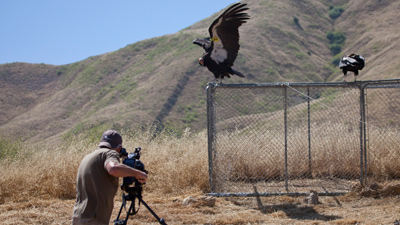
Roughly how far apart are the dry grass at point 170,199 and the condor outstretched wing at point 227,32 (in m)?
2.17

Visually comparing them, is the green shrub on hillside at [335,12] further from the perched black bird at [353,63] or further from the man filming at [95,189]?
the man filming at [95,189]

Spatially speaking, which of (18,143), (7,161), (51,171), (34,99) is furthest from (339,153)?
(34,99)

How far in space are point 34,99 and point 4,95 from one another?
3.49 meters

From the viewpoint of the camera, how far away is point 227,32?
668 cm

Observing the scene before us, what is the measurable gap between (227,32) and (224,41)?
0.16 meters

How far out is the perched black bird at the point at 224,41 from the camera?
6.58 metres

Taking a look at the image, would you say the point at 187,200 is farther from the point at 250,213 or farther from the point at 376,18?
the point at 376,18

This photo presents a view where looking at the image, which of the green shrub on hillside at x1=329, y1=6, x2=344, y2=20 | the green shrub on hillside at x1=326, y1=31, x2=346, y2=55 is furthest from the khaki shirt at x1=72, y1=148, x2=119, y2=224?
the green shrub on hillside at x1=329, y1=6, x2=344, y2=20

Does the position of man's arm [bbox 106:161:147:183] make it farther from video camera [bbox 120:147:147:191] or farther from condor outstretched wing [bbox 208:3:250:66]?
condor outstretched wing [bbox 208:3:250:66]

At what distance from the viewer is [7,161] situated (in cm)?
788

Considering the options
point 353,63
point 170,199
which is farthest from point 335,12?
point 170,199

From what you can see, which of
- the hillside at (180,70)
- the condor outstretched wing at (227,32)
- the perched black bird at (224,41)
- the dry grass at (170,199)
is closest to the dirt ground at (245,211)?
the dry grass at (170,199)

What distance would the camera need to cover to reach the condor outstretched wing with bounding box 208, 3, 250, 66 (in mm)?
6566

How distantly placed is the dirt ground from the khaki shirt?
212 cm
